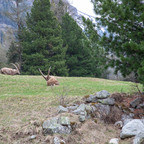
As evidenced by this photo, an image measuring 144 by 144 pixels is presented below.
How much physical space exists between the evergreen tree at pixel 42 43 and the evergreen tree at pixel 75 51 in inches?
120

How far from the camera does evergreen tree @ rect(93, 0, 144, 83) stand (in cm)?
581

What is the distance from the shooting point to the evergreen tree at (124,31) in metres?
5.81

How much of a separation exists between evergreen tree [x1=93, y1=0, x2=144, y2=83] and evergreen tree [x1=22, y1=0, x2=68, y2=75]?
1728 cm

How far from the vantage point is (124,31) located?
20.5 ft

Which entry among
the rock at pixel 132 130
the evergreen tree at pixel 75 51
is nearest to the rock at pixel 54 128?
the rock at pixel 132 130

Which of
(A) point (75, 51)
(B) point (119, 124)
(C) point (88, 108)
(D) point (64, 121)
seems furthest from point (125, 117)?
(A) point (75, 51)

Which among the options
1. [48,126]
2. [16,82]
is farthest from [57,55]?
[48,126]

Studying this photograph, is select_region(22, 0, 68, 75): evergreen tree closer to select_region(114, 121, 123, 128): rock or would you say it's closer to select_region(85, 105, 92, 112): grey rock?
select_region(85, 105, 92, 112): grey rock

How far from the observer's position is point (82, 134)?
5273 mm

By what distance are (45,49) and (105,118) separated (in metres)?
20.6

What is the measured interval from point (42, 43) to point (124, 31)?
62.2ft

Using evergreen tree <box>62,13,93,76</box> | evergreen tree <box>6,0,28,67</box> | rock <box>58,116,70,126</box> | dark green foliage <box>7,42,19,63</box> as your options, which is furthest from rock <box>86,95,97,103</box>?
dark green foliage <box>7,42,19,63</box>

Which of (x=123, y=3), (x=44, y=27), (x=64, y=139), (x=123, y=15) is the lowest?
(x=64, y=139)

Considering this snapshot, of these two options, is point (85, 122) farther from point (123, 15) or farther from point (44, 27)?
point (44, 27)
